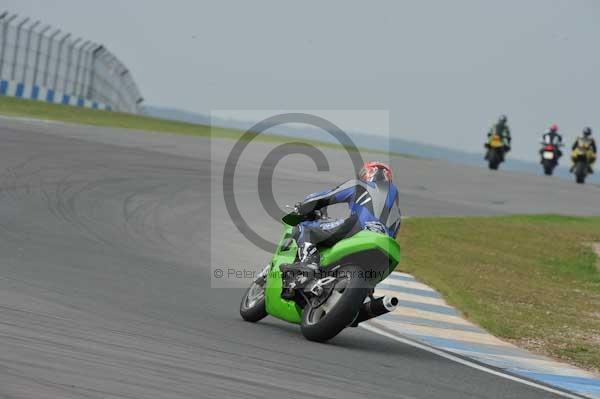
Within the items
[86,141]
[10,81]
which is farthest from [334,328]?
[10,81]

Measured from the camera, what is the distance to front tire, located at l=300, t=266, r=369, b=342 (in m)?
8.35

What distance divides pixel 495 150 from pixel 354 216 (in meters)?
33.1

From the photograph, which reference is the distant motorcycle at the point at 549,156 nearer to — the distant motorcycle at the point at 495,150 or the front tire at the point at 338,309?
the distant motorcycle at the point at 495,150

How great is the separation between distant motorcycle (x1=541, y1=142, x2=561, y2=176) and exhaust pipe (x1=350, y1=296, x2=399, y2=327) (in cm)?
3386

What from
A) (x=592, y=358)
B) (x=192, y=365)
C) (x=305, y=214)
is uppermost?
(x=305, y=214)

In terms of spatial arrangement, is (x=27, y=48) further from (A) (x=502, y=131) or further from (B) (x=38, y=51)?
(A) (x=502, y=131)

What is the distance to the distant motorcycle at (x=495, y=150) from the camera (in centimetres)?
4131

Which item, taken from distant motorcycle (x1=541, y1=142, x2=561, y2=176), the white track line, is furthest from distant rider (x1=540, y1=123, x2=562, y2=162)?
the white track line

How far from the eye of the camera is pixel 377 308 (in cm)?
867

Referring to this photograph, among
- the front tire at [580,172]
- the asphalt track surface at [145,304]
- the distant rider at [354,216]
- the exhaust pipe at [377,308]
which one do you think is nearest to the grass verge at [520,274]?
the asphalt track surface at [145,304]

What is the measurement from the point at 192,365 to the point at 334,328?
2001 millimetres

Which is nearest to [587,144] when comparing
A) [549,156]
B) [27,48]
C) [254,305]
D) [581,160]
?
[581,160]

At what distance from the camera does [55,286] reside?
940cm

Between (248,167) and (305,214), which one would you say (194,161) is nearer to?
(248,167)
